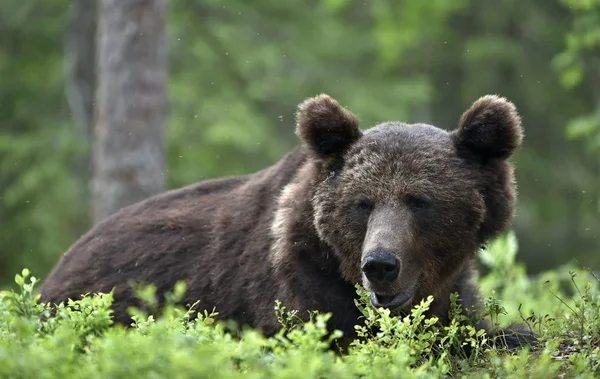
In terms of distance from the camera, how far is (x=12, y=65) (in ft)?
62.7

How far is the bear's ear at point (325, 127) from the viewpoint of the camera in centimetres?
582

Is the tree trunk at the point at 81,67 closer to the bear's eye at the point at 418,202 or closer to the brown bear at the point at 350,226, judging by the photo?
the brown bear at the point at 350,226

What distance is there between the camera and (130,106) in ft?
36.9

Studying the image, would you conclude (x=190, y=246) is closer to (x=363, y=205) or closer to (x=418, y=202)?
(x=363, y=205)

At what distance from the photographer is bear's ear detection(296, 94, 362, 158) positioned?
5.82m

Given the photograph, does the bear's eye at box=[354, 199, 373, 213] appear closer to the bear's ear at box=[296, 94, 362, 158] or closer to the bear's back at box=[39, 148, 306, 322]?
the bear's ear at box=[296, 94, 362, 158]

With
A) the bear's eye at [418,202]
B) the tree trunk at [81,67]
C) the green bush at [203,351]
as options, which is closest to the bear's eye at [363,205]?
the bear's eye at [418,202]

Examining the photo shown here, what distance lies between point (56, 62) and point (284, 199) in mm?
15215

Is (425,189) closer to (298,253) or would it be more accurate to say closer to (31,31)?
(298,253)

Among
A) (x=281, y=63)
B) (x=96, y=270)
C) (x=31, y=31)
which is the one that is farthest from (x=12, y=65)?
(x=96, y=270)

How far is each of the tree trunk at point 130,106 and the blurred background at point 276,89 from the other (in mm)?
3172

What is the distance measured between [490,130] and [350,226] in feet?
3.38

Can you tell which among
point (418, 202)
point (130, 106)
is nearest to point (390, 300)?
point (418, 202)

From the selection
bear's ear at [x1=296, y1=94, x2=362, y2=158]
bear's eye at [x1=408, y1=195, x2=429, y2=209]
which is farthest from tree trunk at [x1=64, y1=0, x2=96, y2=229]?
bear's eye at [x1=408, y1=195, x2=429, y2=209]
